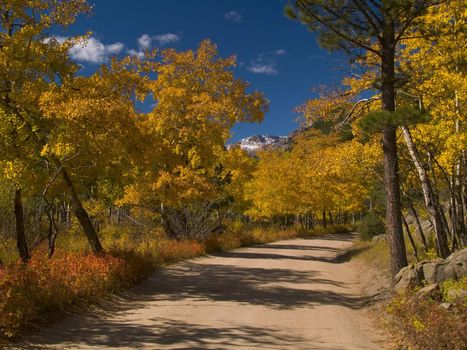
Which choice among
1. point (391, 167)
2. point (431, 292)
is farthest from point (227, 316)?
point (391, 167)

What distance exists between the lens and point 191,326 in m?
8.52

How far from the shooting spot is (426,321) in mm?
7402

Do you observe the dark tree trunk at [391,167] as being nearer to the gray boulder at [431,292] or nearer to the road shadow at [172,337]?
the gray boulder at [431,292]

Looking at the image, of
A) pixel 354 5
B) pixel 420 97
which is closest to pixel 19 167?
pixel 354 5

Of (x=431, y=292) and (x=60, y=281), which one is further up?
(x=60, y=281)

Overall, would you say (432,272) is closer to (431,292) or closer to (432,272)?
→ (432,272)

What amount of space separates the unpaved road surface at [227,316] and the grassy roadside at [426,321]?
398 millimetres

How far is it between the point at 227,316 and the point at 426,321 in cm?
385

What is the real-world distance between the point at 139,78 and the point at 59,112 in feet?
11.2

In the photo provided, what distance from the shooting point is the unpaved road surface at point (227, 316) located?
7523 millimetres

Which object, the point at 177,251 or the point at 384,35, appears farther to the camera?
Answer: the point at 177,251

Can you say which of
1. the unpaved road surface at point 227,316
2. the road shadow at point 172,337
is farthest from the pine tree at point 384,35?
the road shadow at point 172,337

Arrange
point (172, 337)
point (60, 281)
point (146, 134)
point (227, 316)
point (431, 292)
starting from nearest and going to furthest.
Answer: point (172, 337), point (431, 292), point (227, 316), point (60, 281), point (146, 134)

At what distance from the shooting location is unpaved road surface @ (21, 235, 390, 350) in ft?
24.7
